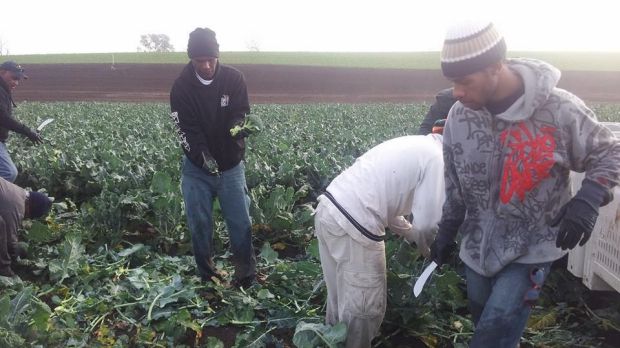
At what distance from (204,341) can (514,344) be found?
2055mm

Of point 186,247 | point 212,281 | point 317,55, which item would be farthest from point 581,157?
point 317,55

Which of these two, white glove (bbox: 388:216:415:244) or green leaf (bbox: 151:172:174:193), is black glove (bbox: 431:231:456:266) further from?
green leaf (bbox: 151:172:174:193)

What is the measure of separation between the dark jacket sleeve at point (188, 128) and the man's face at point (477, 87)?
227 cm

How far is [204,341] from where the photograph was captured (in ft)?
12.2

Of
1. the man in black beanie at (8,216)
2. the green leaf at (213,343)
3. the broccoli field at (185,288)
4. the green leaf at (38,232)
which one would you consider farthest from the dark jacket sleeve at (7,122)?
the green leaf at (213,343)

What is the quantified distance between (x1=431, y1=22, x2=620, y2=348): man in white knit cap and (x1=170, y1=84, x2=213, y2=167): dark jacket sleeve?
2.08 m

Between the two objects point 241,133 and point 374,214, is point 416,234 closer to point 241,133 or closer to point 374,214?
point 374,214

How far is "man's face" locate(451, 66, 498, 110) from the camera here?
7.02ft

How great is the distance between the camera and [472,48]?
2.11 meters

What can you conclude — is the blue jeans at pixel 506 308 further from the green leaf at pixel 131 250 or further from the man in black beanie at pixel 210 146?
the green leaf at pixel 131 250

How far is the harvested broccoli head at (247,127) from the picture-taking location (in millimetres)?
4129

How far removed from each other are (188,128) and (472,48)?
97.4 inches

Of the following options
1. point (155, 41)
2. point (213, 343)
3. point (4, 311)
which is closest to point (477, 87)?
point (213, 343)

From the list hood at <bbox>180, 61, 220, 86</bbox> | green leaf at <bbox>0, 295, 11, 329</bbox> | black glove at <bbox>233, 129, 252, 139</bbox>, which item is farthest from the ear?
green leaf at <bbox>0, 295, 11, 329</bbox>
